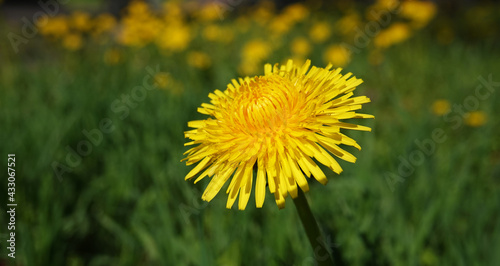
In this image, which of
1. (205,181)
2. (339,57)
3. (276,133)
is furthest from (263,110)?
(339,57)

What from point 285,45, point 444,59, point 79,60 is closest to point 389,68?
point 444,59

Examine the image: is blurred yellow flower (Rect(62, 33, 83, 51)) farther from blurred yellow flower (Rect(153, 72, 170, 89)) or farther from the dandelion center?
the dandelion center

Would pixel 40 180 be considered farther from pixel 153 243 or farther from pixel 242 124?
pixel 242 124

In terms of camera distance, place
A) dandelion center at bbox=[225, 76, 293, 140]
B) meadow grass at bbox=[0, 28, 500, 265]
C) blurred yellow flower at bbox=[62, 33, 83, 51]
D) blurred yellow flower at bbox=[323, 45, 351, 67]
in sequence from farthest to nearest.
Answer: blurred yellow flower at bbox=[62, 33, 83, 51]
blurred yellow flower at bbox=[323, 45, 351, 67]
meadow grass at bbox=[0, 28, 500, 265]
dandelion center at bbox=[225, 76, 293, 140]

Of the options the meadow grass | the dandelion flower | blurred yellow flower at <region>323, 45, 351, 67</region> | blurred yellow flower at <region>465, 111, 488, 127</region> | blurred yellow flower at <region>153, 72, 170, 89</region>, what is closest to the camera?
the dandelion flower

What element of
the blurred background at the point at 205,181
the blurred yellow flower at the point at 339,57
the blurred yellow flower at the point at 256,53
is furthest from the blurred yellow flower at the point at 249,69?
the blurred yellow flower at the point at 339,57

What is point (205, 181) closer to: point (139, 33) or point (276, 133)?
point (276, 133)

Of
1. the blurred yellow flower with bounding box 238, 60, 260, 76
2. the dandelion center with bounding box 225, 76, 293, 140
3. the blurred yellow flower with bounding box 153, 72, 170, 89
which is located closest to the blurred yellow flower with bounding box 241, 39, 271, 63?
the blurred yellow flower with bounding box 238, 60, 260, 76
